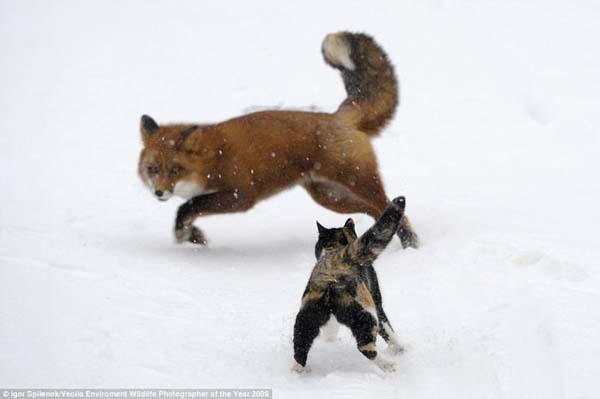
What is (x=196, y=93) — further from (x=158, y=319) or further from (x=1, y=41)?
(x=158, y=319)

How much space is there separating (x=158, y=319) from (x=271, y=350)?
962 mm

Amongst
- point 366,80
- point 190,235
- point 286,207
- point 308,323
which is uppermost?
point 366,80

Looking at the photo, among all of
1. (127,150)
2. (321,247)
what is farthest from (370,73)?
(127,150)

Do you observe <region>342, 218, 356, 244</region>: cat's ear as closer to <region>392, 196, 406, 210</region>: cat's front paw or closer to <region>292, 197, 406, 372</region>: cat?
<region>292, 197, 406, 372</region>: cat

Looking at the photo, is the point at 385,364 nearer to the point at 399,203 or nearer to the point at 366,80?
the point at 399,203

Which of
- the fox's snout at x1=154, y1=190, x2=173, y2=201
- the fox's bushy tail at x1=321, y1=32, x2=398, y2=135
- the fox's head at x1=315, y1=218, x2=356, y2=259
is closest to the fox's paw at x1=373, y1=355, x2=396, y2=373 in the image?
the fox's head at x1=315, y1=218, x2=356, y2=259

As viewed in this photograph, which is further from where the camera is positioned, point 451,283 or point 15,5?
point 15,5

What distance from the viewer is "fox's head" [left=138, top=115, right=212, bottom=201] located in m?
8.50

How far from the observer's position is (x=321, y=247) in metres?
5.93

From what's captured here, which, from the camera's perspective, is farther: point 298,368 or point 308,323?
point 298,368

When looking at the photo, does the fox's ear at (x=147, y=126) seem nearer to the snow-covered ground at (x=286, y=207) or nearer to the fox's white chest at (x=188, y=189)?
the fox's white chest at (x=188, y=189)

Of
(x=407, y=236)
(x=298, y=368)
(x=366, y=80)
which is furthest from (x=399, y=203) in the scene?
(x=366, y=80)

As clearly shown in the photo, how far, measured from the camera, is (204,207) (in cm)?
855

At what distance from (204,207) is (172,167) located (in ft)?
1.75
